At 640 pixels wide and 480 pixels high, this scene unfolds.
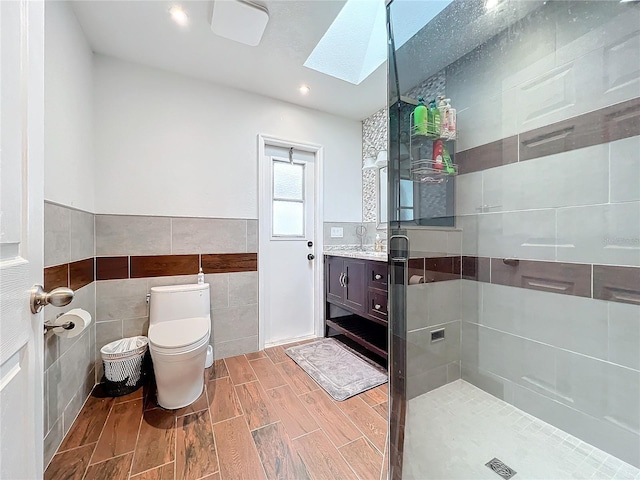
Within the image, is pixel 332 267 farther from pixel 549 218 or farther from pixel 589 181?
pixel 589 181

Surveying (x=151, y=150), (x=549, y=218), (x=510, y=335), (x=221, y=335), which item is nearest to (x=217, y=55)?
(x=151, y=150)

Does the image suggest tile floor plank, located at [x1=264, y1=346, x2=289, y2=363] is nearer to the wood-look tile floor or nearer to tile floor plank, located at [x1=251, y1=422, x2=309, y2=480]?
the wood-look tile floor

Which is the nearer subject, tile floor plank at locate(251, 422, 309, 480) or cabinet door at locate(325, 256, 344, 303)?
tile floor plank at locate(251, 422, 309, 480)

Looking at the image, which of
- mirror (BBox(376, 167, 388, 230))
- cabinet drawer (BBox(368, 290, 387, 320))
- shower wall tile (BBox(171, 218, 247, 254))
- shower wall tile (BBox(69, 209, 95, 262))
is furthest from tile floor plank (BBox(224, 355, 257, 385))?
mirror (BBox(376, 167, 388, 230))

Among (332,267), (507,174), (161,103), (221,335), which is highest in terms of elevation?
(161,103)

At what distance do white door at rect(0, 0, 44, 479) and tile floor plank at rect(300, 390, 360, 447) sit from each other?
1.18 meters

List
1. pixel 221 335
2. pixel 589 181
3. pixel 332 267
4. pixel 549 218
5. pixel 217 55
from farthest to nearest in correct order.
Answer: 1. pixel 332 267
2. pixel 221 335
3. pixel 217 55
4. pixel 549 218
5. pixel 589 181

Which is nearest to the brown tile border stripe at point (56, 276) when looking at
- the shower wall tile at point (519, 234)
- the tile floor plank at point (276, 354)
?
the tile floor plank at point (276, 354)

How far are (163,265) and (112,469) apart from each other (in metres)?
1.25

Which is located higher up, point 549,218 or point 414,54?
point 414,54

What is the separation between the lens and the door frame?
2.44 m

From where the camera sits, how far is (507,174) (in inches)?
62.2

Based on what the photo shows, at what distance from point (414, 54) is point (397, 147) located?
627 millimetres

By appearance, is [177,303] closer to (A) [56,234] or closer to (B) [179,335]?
(B) [179,335]
